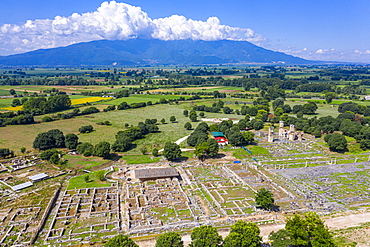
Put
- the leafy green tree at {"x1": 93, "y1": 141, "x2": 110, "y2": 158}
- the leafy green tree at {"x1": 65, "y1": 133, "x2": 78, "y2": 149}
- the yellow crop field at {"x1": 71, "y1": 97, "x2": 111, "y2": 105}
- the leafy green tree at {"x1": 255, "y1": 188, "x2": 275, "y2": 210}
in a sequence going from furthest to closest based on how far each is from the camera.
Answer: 1. the yellow crop field at {"x1": 71, "y1": 97, "x2": 111, "y2": 105}
2. the leafy green tree at {"x1": 65, "y1": 133, "x2": 78, "y2": 149}
3. the leafy green tree at {"x1": 93, "y1": 141, "x2": 110, "y2": 158}
4. the leafy green tree at {"x1": 255, "y1": 188, "x2": 275, "y2": 210}

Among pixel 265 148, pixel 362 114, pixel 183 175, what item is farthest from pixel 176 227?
pixel 362 114

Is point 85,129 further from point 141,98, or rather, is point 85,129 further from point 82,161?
point 141,98

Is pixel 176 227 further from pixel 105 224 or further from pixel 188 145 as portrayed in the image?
pixel 188 145

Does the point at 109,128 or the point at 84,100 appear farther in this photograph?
the point at 84,100

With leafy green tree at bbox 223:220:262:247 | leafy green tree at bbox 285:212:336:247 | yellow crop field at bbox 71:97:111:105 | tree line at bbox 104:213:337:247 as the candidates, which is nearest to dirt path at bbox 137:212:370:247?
tree line at bbox 104:213:337:247

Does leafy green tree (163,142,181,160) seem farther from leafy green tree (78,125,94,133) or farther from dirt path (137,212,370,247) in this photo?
leafy green tree (78,125,94,133)

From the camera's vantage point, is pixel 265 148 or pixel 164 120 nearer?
pixel 265 148

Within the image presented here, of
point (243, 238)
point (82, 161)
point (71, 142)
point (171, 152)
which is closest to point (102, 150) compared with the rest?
point (82, 161)

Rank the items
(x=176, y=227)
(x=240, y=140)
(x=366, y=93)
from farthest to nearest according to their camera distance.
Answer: (x=366, y=93)
(x=240, y=140)
(x=176, y=227)

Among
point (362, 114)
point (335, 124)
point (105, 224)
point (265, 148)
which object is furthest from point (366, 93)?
point (105, 224)

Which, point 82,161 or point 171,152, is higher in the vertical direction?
point 171,152

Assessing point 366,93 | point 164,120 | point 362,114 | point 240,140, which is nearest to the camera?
point 240,140
